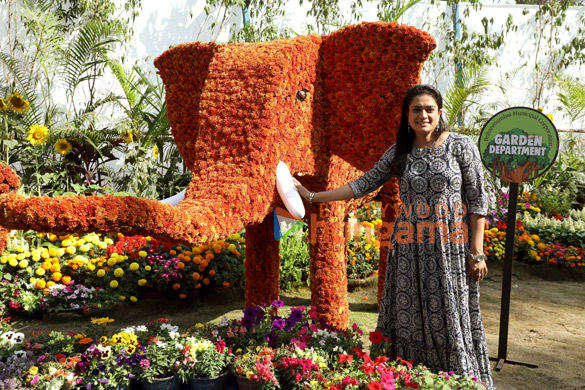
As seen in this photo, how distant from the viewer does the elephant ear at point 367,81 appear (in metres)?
2.79

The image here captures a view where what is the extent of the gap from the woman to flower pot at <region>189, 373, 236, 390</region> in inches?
38.5

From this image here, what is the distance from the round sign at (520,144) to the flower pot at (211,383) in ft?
7.71

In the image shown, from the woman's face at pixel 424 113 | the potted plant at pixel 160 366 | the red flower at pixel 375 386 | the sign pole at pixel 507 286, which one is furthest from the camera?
the sign pole at pixel 507 286

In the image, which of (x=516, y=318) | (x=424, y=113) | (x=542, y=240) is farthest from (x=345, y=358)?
(x=542, y=240)

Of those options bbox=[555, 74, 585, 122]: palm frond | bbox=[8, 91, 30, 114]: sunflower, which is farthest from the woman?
bbox=[555, 74, 585, 122]: palm frond

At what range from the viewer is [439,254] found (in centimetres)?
261

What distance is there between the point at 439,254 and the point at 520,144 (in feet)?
5.29

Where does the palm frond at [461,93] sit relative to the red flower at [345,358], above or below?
above

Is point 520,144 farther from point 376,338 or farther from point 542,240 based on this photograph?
point 542,240

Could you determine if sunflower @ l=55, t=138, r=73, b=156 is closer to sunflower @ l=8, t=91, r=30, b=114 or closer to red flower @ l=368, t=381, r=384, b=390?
sunflower @ l=8, t=91, r=30, b=114

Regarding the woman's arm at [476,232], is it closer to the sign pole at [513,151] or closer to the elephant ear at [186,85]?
the sign pole at [513,151]

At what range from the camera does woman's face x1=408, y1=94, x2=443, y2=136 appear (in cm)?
252

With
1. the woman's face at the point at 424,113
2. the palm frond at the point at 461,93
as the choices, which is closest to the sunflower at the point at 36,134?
the woman's face at the point at 424,113

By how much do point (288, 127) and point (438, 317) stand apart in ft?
3.99
